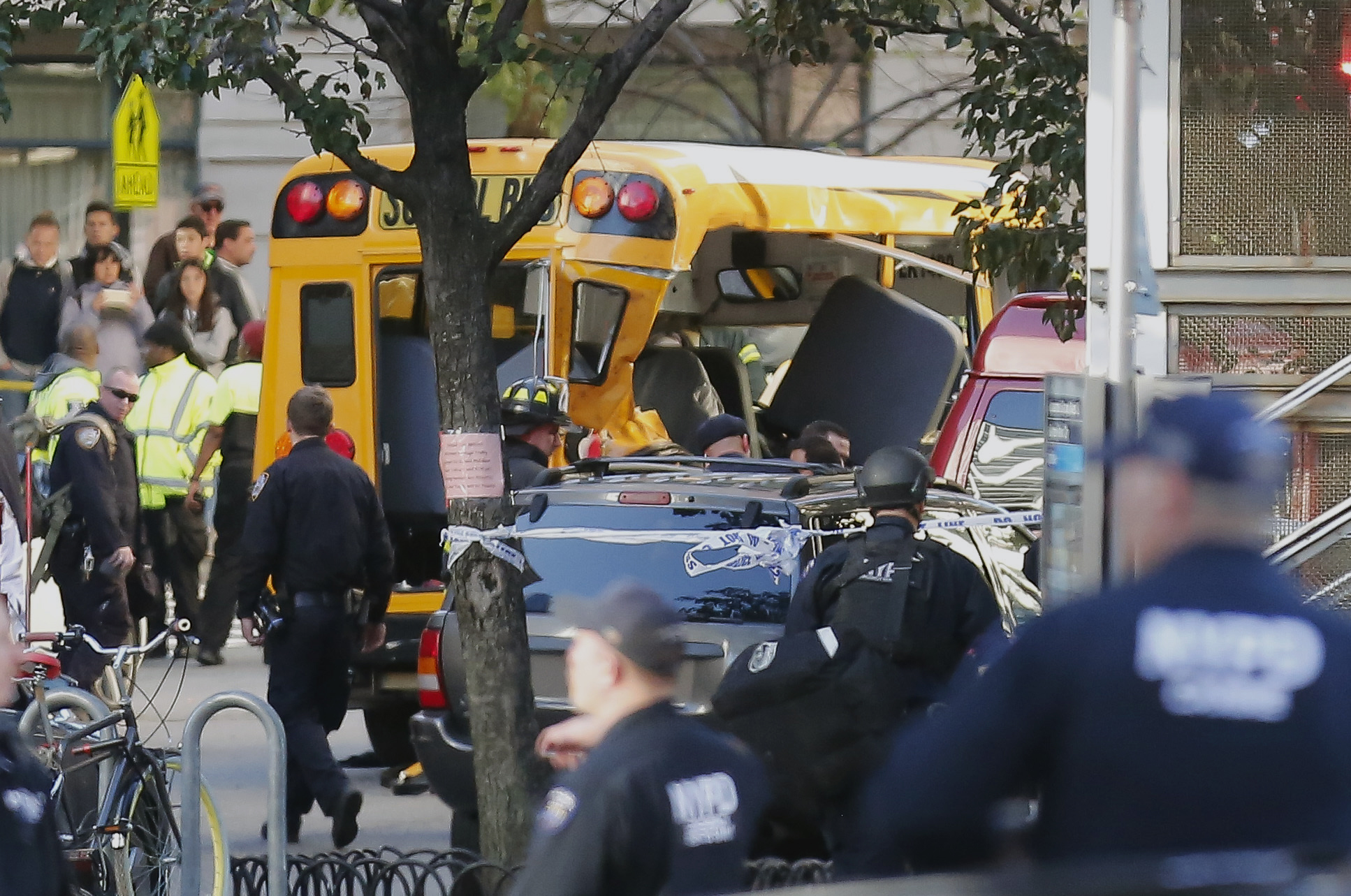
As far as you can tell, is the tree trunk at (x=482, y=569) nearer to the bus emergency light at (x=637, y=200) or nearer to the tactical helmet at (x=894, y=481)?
the tactical helmet at (x=894, y=481)

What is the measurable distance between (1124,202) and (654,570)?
10.9ft

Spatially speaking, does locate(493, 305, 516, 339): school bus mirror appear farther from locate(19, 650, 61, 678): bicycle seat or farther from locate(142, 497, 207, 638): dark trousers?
locate(19, 650, 61, 678): bicycle seat

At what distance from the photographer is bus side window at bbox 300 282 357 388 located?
11461 mm

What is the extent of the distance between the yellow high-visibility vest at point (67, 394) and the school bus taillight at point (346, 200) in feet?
6.08

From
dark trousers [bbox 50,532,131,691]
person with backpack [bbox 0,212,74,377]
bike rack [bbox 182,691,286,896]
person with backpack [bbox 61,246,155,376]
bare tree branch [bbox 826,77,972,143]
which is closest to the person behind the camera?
bike rack [bbox 182,691,286,896]

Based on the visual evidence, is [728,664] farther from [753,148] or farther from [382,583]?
[753,148]

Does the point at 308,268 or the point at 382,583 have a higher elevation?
the point at 308,268

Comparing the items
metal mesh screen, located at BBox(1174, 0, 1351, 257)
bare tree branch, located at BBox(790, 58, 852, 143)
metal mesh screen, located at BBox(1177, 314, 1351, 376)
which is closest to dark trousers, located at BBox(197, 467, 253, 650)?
metal mesh screen, located at BBox(1177, 314, 1351, 376)

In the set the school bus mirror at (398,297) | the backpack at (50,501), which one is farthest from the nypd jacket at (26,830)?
the school bus mirror at (398,297)

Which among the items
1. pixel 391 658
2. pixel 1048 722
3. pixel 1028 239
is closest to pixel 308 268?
pixel 391 658

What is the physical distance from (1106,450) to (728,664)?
147 inches

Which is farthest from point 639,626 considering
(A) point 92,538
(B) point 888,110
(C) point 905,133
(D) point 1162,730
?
(C) point 905,133

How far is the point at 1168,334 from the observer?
602cm

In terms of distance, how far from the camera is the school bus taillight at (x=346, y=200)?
11.3 metres
